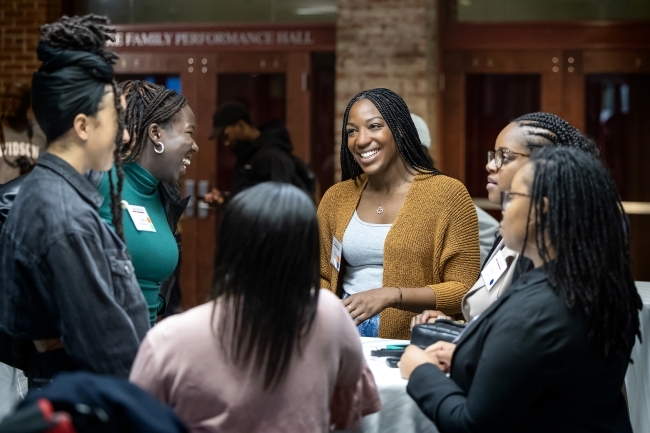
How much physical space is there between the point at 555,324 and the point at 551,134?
3.14 ft

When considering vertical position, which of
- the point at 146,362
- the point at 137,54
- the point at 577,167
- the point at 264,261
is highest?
the point at 137,54

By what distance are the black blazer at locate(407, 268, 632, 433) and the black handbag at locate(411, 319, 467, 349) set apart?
352 millimetres

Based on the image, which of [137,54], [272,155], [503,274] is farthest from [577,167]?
[137,54]

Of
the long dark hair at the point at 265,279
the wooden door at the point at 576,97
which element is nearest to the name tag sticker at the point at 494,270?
the long dark hair at the point at 265,279

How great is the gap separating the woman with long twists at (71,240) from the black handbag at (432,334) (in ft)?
2.49

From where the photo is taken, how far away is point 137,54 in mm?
7422

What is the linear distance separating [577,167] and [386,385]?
0.81 meters

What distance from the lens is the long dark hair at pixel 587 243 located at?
1946mm

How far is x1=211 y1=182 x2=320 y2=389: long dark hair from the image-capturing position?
177cm

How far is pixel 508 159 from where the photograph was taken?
9.02 feet

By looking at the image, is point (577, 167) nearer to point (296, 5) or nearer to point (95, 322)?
point (95, 322)

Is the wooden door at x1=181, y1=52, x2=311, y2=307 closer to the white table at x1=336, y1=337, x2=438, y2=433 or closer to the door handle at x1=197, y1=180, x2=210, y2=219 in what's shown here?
the door handle at x1=197, y1=180, x2=210, y2=219

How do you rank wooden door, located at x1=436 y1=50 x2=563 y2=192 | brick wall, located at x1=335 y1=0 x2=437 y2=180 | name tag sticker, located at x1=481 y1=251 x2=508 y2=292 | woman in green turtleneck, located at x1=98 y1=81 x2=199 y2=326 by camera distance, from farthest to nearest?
1. wooden door, located at x1=436 y1=50 x2=563 y2=192
2. brick wall, located at x1=335 y1=0 x2=437 y2=180
3. woman in green turtleneck, located at x1=98 y1=81 x2=199 y2=326
4. name tag sticker, located at x1=481 y1=251 x2=508 y2=292

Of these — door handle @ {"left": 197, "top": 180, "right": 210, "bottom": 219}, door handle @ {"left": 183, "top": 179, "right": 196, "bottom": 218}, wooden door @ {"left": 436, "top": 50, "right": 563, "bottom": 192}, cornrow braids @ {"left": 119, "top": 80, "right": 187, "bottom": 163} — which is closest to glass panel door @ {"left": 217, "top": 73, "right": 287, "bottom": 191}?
door handle @ {"left": 197, "top": 180, "right": 210, "bottom": 219}
